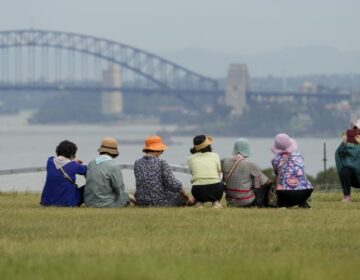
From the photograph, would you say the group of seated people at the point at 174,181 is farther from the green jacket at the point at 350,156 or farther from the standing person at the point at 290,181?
the green jacket at the point at 350,156

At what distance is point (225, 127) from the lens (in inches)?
5108

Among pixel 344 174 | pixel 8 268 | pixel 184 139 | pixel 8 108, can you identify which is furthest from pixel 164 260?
pixel 8 108

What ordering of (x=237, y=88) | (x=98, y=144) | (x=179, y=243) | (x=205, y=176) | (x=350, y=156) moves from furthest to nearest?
(x=237, y=88) → (x=98, y=144) → (x=350, y=156) → (x=205, y=176) → (x=179, y=243)

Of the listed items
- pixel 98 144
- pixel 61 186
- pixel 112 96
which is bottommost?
pixel 98 144

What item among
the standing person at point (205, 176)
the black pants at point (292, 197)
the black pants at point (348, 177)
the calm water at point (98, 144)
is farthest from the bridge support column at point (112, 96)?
the black pants at point (292, 197)

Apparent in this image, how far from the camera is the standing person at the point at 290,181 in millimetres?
10898

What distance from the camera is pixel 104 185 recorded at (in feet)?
35.9

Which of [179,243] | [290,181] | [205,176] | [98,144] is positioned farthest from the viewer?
[98,144]

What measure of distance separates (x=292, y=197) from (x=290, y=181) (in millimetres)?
129

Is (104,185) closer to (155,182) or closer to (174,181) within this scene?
(155,182)

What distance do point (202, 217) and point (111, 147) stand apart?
1.71 m

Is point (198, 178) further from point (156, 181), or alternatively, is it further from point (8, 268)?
point (8, 268)

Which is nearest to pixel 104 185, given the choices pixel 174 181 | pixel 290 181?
pixel 174 181

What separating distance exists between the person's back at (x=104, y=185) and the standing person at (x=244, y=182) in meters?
0.86
